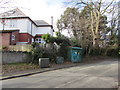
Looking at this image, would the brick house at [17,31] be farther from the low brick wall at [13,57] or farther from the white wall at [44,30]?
the low brick wall at [13,57]

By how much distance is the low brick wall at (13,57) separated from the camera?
1308cm

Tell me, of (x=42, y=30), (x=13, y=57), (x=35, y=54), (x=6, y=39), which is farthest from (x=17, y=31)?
(x=13, y=57)

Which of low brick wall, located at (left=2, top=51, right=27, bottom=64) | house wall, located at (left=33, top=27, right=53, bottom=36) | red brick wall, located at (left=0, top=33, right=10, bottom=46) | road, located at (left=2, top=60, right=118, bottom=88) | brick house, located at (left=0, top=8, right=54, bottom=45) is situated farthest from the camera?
house wall, located at (left=33, top=27, right=53, bottom=36)

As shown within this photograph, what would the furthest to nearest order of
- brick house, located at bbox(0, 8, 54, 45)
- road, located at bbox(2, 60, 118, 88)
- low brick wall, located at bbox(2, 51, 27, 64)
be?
brick house, located at bbox(0, 8, 54, 45)
low brick wall, located at bbox(2, 51, 27, 64)
road, located at bbox(2, 60, 118, 88)

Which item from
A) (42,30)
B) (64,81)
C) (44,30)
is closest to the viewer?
(64,81)

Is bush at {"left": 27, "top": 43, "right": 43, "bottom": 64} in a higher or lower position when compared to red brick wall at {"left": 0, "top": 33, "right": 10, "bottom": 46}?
lower

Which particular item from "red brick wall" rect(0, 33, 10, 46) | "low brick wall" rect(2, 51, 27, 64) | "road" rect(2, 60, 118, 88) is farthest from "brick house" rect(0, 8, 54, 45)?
"road" rect(2, 60, 118, 88)

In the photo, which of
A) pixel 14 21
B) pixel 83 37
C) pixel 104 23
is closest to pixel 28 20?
pixel 14 21

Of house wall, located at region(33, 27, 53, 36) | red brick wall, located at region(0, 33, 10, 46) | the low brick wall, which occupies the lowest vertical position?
the low brick wall

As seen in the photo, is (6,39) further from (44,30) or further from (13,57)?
(44,30)

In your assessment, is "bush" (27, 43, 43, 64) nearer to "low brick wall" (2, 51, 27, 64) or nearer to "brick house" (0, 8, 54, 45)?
"low brick wall" (2, 51, 27, 64)

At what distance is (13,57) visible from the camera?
1390 centimetres

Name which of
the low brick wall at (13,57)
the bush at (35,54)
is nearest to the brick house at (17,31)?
the bush at (35,54)

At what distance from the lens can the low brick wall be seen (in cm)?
1308
